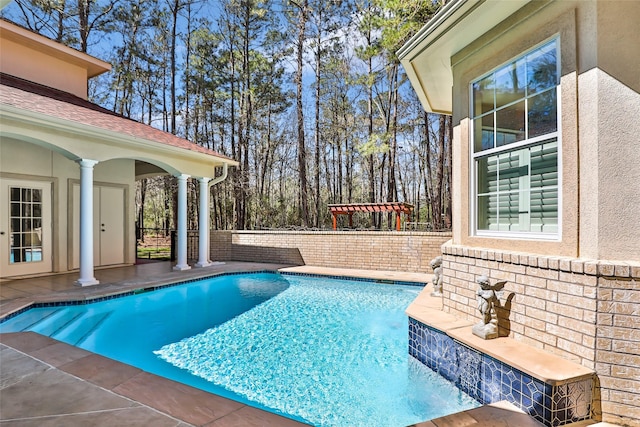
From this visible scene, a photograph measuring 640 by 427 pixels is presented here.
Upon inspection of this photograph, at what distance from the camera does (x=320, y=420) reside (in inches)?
124

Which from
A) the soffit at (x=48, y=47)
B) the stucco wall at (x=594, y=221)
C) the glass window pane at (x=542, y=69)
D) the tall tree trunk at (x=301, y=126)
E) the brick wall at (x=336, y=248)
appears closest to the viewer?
the stucco wall at (x=594, y=221)

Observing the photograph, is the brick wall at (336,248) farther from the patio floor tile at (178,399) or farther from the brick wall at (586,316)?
the patio floor tile at (178,399)

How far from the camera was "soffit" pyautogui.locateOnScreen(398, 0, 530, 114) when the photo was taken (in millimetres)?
3576

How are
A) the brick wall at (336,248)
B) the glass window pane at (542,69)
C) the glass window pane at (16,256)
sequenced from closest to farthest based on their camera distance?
the glass window pane at (542,69), the glass window pane at (16,256), the brick wall at (336,248)

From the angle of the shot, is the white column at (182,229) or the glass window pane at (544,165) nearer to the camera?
the glass window pane at (544,165)

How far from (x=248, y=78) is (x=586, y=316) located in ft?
57.4

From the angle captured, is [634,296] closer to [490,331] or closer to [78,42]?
[490,331]

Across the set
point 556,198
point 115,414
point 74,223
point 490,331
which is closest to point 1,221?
point 74,223

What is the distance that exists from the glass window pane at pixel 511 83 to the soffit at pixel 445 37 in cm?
52

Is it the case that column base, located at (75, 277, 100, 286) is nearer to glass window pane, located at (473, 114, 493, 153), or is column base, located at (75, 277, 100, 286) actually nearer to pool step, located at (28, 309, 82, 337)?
pool step, located at (28, 309, 82, 337)

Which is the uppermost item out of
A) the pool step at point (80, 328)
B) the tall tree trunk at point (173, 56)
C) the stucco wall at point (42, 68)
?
the tall tree trunk at point (173, 56)

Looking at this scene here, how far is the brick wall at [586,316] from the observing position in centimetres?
263

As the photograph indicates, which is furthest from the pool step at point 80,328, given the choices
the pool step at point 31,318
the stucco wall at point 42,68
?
the stucco wall at point 42,68

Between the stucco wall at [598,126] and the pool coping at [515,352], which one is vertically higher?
the stucco wall at [598,126]
